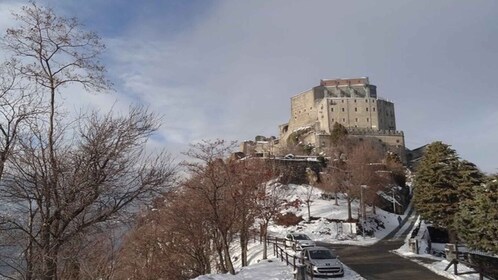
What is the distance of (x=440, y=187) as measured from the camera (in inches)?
1208

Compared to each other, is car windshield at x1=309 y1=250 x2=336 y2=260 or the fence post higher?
car windshield at x1=309 y1=250 x2=336 y2=260

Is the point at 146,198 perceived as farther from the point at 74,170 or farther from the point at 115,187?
the point at 74,170

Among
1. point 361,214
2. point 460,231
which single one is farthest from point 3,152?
point 361,214

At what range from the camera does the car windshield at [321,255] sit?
67.9ft

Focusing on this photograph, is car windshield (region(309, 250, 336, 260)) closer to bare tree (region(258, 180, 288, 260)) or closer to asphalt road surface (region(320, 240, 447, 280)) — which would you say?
asphalt road surface (region(320, 240, 447, 280))

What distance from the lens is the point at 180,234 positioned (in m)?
26.0

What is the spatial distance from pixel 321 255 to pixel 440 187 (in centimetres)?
1395

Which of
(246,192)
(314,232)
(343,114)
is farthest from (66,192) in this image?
(343,114)

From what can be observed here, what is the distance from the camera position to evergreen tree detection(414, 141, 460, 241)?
98.4 feet

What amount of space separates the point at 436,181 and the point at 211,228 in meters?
16.1

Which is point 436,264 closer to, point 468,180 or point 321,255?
point 321,255

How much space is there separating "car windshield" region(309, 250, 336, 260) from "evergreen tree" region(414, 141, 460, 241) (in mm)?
12221

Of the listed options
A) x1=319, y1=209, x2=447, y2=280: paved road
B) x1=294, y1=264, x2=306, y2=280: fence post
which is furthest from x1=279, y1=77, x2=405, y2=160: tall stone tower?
x1=294, y1=264, x2=306, y2=280: fence post

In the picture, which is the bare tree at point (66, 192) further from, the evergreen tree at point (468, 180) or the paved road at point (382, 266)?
the evergreen tree at point (468, 180)
